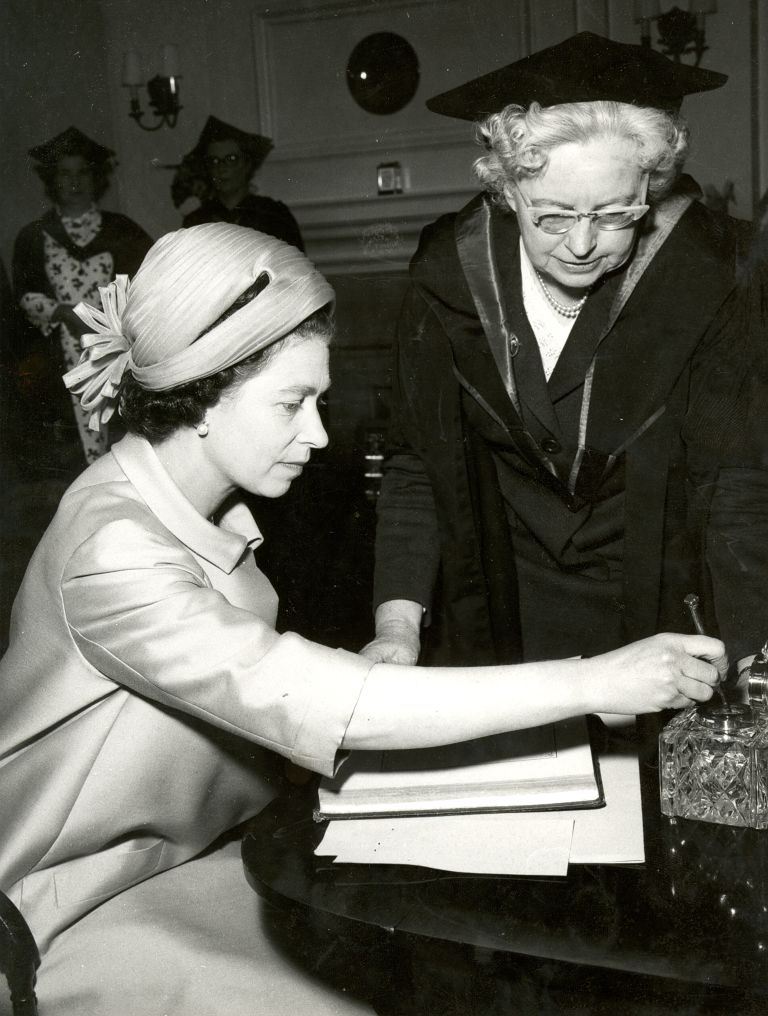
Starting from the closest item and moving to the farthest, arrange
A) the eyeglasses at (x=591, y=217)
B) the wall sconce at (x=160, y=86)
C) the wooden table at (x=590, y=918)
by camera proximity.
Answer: the wooden table at (x=590, y=918), the eyeglasses at (x=591, y=217), the wall sconce at (x=160, y=86)

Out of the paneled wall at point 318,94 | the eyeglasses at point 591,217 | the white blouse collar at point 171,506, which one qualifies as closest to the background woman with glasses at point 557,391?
the eyeglasses at point 591,217

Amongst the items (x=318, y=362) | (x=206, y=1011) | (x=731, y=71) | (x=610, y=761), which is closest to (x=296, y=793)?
(x=206, y=1011)

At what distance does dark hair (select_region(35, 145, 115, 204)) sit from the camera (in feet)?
8.51

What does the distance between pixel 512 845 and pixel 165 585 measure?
463 millimetres

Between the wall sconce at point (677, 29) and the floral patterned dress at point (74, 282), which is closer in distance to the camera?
the wall sconce at point (677, 29)

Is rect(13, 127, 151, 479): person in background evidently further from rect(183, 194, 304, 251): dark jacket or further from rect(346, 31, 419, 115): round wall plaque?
rect(346, 31, 419, 115): round wall plaque

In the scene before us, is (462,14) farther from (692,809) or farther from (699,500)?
(692,809)

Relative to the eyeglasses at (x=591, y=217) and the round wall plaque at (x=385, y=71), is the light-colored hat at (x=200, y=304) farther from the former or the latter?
the round wall plaque at (x=385, y=71)

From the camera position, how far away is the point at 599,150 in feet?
4.45

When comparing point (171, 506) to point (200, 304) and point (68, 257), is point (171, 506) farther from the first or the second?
point (68, 257)

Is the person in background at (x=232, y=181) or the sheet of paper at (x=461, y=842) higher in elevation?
the person in background at (x=232, y=181)

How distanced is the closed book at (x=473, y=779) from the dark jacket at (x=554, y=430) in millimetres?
483

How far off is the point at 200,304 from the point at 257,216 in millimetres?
1541

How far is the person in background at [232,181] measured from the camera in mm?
2635
